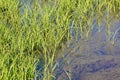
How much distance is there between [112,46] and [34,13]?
1243 mm

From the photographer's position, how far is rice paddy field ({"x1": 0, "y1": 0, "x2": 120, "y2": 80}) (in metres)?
3.60

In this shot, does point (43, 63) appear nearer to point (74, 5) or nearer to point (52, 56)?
point (52, 56)

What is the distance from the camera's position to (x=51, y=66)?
12.6ft

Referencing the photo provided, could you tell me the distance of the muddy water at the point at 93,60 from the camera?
12.8 feet

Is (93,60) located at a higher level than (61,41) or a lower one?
lower

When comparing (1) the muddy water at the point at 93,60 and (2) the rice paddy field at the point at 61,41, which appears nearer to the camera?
(2) the rice paddy field at the point at 61,41

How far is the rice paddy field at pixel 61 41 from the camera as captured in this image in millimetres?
3602

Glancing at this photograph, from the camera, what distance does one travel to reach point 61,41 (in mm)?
4547

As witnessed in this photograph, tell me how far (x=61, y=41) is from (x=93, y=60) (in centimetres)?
56

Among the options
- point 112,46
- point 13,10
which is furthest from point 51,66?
point 13,10

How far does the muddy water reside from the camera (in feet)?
12.8

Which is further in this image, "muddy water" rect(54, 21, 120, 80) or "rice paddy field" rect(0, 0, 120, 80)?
"muddy water" rect(54, 21, 120, 80)

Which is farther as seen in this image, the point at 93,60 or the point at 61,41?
the point at 61,41

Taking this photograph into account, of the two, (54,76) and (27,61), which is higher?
(27,61)
